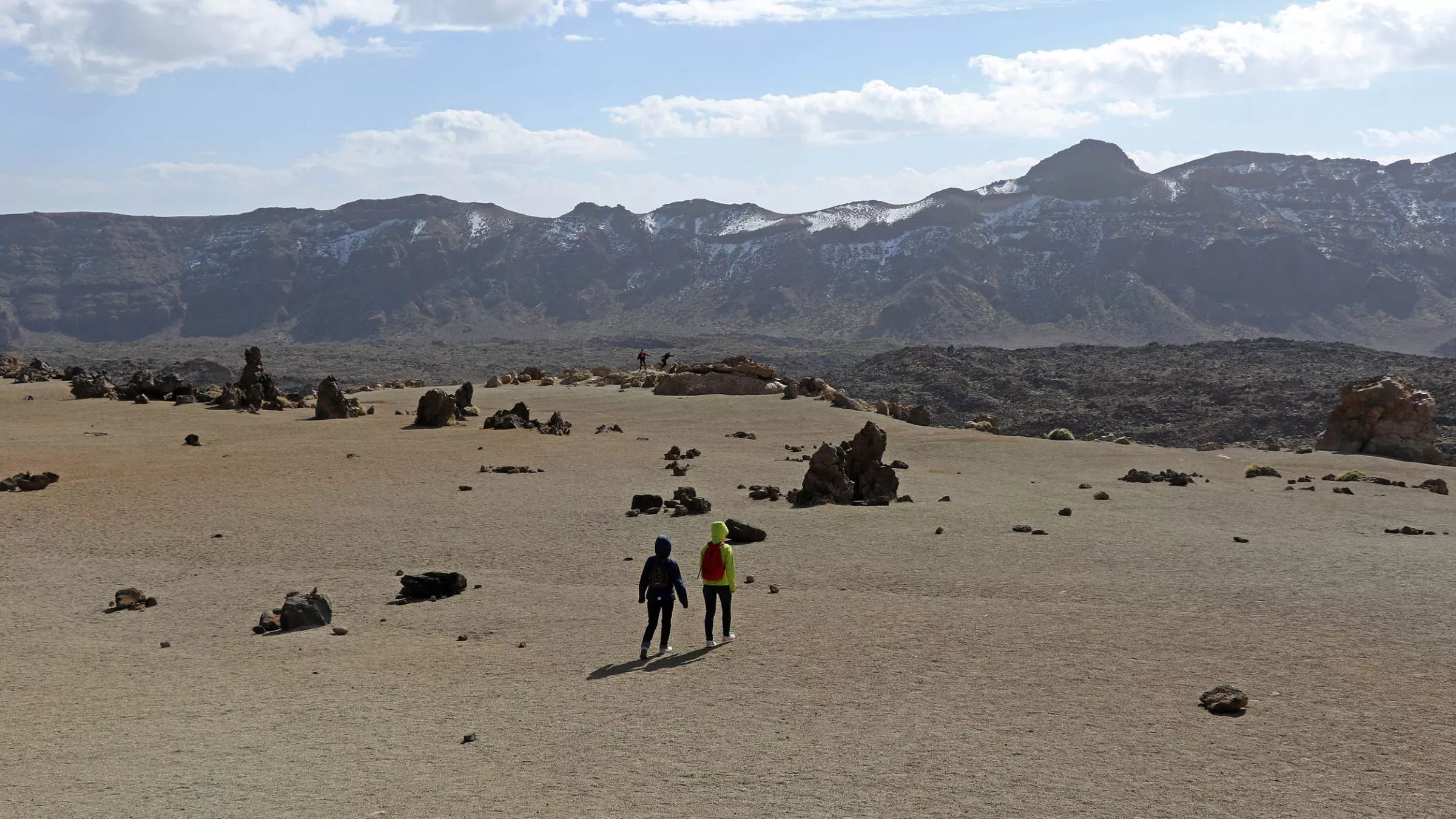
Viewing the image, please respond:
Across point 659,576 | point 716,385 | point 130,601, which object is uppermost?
point 716,385

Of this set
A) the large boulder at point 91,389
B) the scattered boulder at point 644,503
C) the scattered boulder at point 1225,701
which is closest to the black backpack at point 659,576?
the scattered boulder at point 1225,701

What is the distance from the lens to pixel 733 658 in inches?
482

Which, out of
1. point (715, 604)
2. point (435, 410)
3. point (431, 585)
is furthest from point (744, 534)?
point (435, 410)

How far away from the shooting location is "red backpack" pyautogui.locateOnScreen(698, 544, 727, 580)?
12.9 meters

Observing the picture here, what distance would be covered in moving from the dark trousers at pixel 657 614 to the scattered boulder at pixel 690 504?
9.39 meters

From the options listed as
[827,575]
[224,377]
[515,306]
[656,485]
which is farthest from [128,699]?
[515,306]

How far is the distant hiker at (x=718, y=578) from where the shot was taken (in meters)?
12.8

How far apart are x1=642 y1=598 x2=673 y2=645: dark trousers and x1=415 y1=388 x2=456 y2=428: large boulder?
83.6 ft

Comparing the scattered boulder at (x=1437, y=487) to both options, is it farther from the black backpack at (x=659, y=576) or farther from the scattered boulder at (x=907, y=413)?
the black backpack at (x=659, y=576)

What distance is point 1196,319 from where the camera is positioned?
159875 millimetres

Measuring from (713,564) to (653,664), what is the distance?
1321 mm

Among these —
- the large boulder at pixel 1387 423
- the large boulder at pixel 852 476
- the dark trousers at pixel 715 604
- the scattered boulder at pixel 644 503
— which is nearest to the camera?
the dark trousers at pixel 715 604

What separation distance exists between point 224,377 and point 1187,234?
5814 inches

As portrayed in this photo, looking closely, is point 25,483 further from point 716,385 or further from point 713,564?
point 716,385
